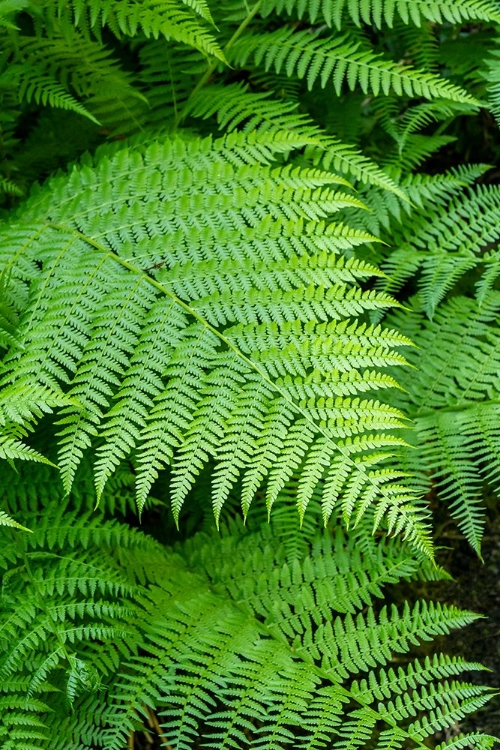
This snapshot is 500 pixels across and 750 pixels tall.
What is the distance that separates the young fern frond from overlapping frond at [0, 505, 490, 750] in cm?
38

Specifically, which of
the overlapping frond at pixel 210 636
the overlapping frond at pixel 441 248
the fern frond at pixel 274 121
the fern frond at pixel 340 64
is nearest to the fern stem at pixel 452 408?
the overlapping frond at pixel 441 248

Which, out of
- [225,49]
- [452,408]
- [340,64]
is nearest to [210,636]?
[452,408]

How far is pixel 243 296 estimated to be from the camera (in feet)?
7.49

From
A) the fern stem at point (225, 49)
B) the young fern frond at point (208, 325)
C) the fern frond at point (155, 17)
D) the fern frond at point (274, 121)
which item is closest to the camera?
the young fern frond at point (208, 325)

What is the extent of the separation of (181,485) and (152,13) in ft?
5.20

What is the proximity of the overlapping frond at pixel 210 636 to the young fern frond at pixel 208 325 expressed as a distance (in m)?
0.38

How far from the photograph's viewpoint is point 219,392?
2193 millimetres

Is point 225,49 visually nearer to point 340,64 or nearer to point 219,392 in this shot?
point 340,64

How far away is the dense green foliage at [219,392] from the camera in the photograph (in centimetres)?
214

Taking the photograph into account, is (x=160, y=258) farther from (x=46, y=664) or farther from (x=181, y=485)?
(x=46, y=664)

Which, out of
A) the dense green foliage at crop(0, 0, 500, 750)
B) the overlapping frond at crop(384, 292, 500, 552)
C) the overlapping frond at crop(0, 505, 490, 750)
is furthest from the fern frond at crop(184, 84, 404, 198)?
the overlapping frond at crop(0, 505, 490, 750)

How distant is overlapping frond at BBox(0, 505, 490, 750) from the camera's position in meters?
2.14

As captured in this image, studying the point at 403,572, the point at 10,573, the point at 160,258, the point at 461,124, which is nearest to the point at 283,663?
the point at 403,572

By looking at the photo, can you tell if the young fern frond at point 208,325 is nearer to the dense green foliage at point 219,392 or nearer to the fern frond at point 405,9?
the dense green foliage at point 219,392
